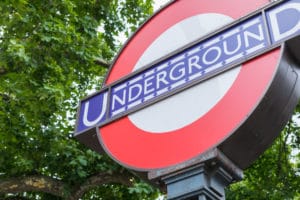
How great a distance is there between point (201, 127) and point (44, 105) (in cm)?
331

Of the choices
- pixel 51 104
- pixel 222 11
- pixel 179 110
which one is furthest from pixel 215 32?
pixel 51 104

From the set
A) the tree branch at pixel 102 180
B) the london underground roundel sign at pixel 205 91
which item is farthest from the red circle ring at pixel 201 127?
the tree branch at pixel 102 180

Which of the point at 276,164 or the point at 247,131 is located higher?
the point at 276,164

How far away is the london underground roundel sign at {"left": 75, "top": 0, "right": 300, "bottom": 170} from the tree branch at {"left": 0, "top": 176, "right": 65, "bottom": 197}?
336cm

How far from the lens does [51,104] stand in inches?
175

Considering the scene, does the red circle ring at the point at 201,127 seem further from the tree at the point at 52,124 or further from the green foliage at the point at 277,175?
the green foliage at the point at 277,175

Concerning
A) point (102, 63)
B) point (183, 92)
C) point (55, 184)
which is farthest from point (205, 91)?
point (102, 63)

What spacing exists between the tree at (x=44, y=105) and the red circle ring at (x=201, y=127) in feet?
9.28

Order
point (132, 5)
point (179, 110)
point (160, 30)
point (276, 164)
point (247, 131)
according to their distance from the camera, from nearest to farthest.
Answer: point (247, 131), point (179, 110), point (160, 30), point (276, 164), point (132, 5)

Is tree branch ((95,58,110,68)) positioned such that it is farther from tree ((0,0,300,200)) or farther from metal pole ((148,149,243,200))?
metal pole ((148,149,243,200))

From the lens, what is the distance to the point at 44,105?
14.4ft

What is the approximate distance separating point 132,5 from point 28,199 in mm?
Answer: 3171

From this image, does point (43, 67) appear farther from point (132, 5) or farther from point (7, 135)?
point (132, 5)

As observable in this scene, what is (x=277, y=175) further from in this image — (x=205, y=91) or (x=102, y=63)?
(x=205, y=91)
